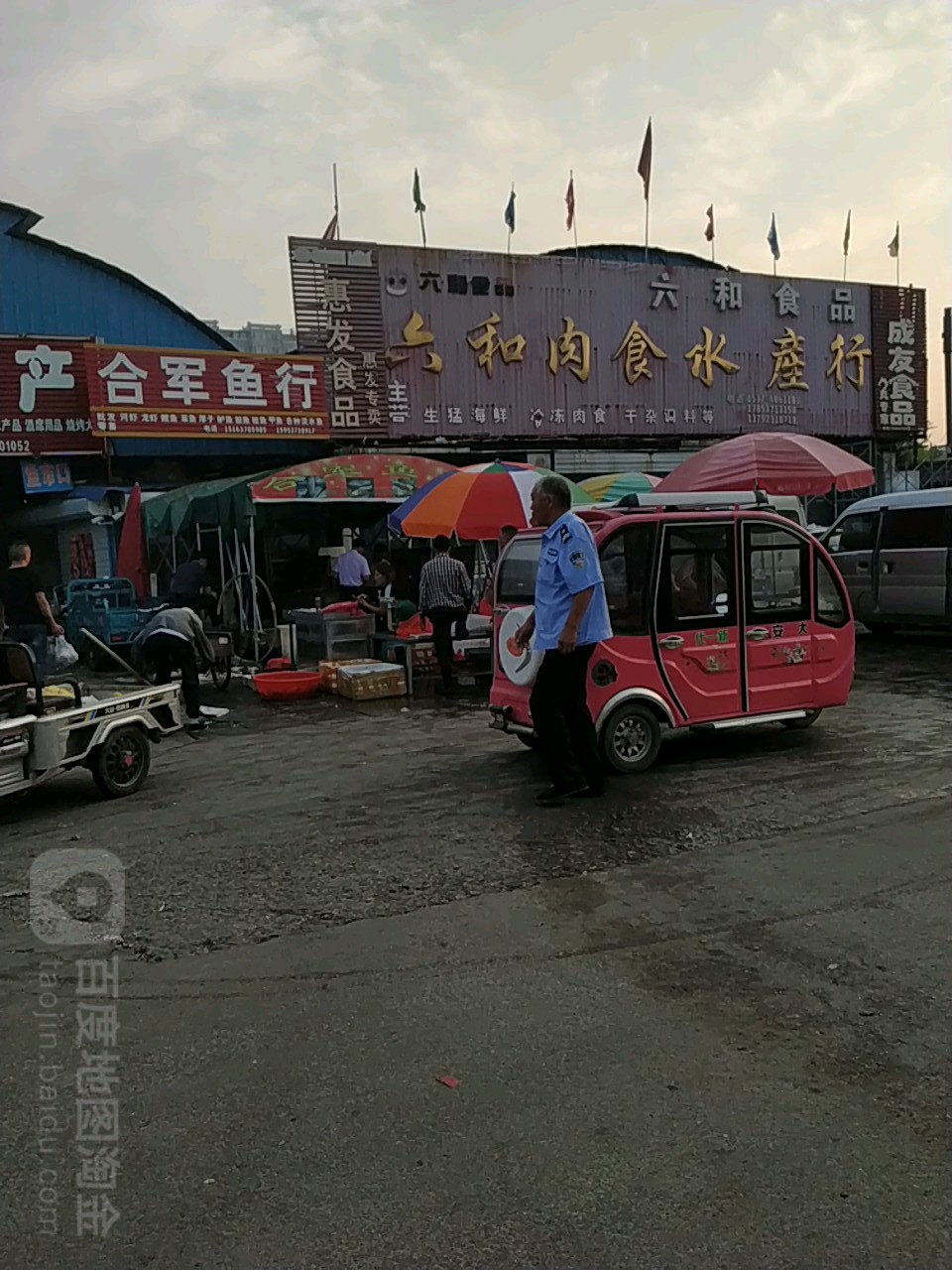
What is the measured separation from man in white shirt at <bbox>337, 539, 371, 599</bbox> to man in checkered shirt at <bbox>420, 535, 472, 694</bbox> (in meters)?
2.91

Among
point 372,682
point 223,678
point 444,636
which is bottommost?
point 223,678

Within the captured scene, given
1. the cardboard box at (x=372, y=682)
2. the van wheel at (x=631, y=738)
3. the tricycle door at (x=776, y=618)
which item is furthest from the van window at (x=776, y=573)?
the cardboard box at (x=372, y=682)

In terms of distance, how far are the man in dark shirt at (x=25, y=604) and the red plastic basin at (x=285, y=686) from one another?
2651 mm

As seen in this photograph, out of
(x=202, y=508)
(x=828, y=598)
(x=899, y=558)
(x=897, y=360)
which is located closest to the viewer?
(x=828, y=598)

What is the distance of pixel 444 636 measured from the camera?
454 inches

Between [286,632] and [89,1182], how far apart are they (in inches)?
418

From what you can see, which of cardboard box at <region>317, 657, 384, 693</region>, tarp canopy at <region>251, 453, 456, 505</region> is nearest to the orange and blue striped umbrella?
cardboard box at <region>317, 657, 384, 693</region>

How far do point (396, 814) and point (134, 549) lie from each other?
10.1 meters

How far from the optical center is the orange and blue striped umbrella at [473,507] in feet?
38.9

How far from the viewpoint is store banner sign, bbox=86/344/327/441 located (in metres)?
16.4

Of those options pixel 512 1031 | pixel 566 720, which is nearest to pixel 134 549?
pixel 566 720

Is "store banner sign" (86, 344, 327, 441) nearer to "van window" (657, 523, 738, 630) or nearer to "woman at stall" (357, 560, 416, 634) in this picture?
"woman at stall" (357, 560, 416, 634)

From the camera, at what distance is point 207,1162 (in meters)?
2.88

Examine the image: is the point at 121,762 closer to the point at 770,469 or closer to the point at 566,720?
the point at 566,720
